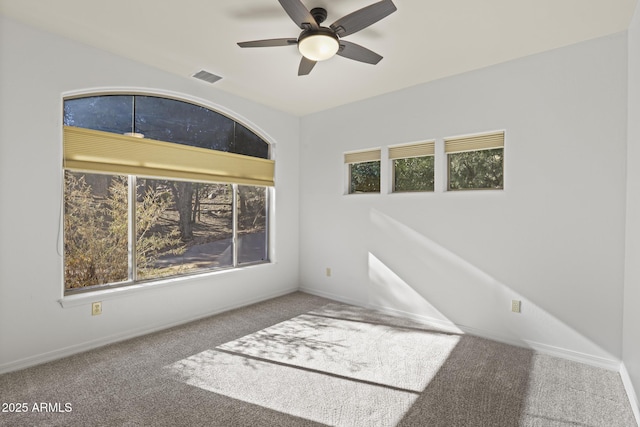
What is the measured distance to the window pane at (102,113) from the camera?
9.48 ft

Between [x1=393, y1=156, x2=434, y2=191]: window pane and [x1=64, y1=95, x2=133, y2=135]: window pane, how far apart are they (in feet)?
10.1

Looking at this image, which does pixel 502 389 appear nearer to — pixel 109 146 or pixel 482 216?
pixel 482 216

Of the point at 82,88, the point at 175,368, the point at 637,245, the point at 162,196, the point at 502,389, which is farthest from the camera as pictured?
the point at 162,196

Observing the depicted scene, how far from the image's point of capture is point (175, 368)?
8.45 feet

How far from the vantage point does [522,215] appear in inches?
119

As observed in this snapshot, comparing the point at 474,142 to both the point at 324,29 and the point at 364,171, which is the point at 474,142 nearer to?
the point at 364,171

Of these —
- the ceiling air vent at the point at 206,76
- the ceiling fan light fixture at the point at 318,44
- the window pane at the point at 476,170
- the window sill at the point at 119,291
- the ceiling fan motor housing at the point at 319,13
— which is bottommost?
the window sill at the point at 119,291

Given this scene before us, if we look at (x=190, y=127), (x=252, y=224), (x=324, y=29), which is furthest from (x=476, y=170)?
(x=190, y=127)

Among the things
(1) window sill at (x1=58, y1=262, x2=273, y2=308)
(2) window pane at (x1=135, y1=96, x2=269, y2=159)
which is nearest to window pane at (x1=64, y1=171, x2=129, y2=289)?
(1) window sill at (x1=58, y1=262, x2=273, y2=308)

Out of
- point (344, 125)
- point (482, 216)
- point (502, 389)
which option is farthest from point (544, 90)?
point (502, 389)

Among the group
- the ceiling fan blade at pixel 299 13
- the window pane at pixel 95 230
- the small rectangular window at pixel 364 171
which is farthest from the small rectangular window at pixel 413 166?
the window pane at pixel 95 230

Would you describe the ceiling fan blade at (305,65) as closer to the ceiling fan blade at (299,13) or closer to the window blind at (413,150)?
the ceiling fan blade at (299,13)

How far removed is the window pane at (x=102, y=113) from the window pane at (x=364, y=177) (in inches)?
108

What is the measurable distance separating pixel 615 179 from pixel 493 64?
1.51 m
